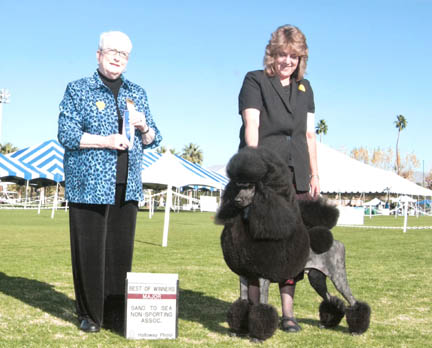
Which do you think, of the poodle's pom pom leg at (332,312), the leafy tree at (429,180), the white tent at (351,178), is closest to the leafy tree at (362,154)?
the leafy tree at (429,180)

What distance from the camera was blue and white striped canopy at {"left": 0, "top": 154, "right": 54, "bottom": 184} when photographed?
23481 mm

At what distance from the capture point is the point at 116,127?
3.67 metres

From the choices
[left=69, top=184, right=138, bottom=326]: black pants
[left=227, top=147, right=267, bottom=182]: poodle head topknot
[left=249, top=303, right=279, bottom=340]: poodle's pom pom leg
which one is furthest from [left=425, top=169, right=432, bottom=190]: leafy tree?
[left=227, top=147, right=267, bottom=182]: poodle head topknot

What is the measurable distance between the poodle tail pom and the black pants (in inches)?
49.1

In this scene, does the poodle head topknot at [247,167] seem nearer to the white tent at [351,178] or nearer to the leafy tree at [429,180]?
the white tent at [351,178]

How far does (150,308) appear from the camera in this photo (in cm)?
352

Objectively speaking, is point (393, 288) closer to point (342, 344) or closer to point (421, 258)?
point (342, 344)

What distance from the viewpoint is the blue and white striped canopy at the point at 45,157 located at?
85.9 ft

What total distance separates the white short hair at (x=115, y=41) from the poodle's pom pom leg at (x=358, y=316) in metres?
2.27

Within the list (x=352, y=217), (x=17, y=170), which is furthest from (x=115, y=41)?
(x=17, y=170)

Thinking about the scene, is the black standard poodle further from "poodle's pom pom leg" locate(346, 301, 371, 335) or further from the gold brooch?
the gold brooch

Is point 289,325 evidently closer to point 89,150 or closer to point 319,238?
point 319,238

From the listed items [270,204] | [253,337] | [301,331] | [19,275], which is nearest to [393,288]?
→ [301,331]

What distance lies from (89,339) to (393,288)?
3.78 m
